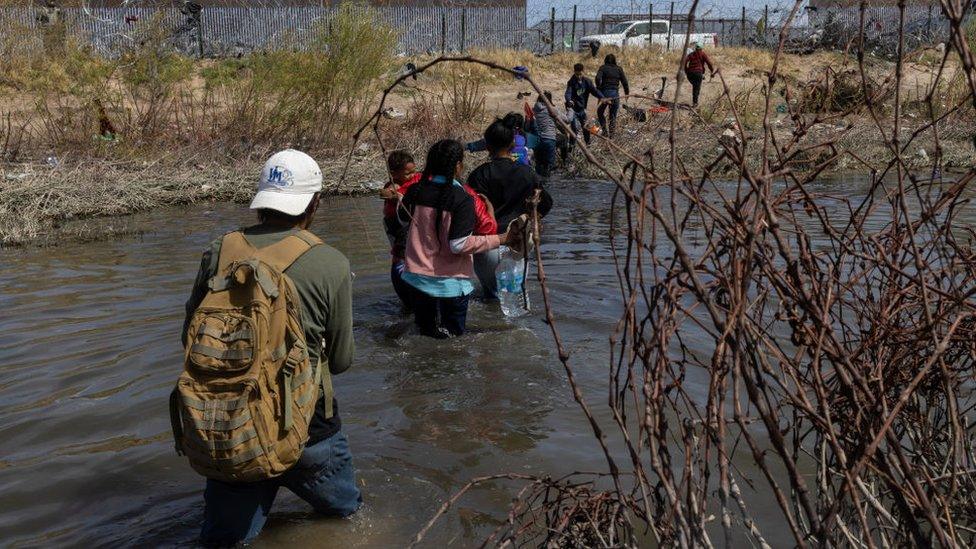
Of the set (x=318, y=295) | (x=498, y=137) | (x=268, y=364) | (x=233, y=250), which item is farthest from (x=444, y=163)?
(x=268, y=364)

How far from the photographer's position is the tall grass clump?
18.0 meters

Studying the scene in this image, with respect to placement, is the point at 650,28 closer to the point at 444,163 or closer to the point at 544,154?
the point at 544,154

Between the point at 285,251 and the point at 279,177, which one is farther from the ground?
the point at 279,177

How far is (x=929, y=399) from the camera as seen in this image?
11.2 feet

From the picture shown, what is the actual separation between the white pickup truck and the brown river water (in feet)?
89.9

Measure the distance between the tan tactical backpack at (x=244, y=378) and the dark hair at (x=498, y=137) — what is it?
3824mm

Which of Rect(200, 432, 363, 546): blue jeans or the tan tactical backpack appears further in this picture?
Rect(200, 432, 363, 546): blue jeans

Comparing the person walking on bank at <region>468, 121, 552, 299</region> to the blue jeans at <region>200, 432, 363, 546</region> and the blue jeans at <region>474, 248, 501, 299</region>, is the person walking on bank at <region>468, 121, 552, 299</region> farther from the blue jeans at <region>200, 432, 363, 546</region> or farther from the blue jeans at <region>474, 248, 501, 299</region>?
the blue jeans at <region>200, 432, 363, 546</region>

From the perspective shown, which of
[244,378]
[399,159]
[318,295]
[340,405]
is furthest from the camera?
[399,159]

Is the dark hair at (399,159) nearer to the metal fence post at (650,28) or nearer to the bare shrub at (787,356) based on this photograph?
the bare shrub at (787,356)

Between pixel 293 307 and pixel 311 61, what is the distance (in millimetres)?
16154

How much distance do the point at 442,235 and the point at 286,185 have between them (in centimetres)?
254

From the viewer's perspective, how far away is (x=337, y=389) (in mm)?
6039

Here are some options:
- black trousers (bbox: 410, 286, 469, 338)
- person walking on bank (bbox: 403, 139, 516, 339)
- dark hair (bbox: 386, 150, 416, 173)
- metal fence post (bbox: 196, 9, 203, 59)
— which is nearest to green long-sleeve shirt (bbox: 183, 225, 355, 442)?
person walking on bank (bbox: 403, 139, 516, 339)
